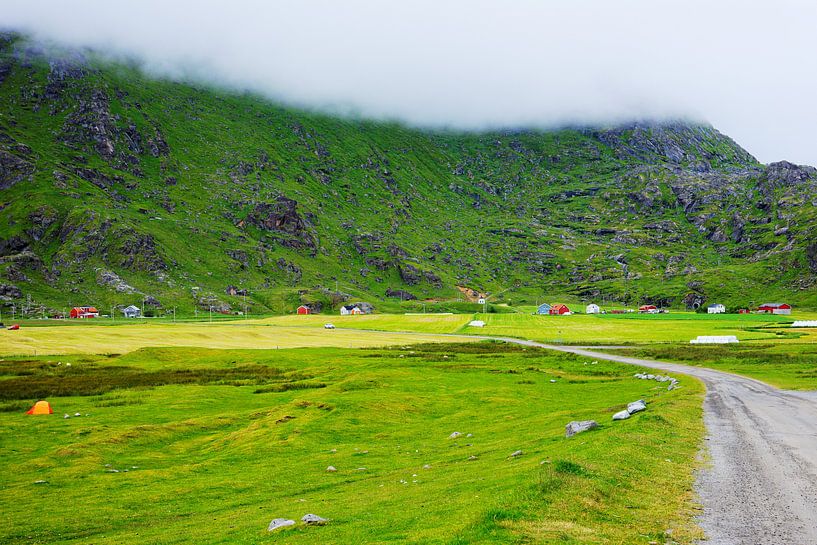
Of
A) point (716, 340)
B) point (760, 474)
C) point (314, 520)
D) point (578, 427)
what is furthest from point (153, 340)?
point (760, 474)

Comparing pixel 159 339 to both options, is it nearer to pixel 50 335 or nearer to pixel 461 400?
pixel 50 335

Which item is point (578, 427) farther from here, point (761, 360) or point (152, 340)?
point (152, 340)

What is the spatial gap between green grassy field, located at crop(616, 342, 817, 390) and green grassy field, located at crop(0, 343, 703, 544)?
1396 centimetres

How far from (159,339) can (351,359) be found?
2928 inches

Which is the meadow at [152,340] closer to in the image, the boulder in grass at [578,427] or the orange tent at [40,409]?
the orange tent at [40,409]

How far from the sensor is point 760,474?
2280 centimetres

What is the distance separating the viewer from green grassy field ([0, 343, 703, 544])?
18016 mm

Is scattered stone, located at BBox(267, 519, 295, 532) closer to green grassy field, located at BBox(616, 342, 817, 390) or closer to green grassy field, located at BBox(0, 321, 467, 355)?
green grassy field, located at BBox(616, 342, 817, 390)

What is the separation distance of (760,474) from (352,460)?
74.7 feet

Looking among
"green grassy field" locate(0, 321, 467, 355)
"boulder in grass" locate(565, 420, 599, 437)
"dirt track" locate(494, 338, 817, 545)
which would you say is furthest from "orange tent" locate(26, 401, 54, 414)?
"green grassy field" locate(0, 321, 467, 355)

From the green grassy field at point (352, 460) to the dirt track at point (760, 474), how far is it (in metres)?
1.12

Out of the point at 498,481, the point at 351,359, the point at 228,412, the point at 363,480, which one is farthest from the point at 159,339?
the point at 498,481

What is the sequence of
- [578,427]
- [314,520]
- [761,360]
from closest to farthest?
[314,520] < [578,427] < [761,360]

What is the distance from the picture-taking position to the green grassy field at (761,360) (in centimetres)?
6572
